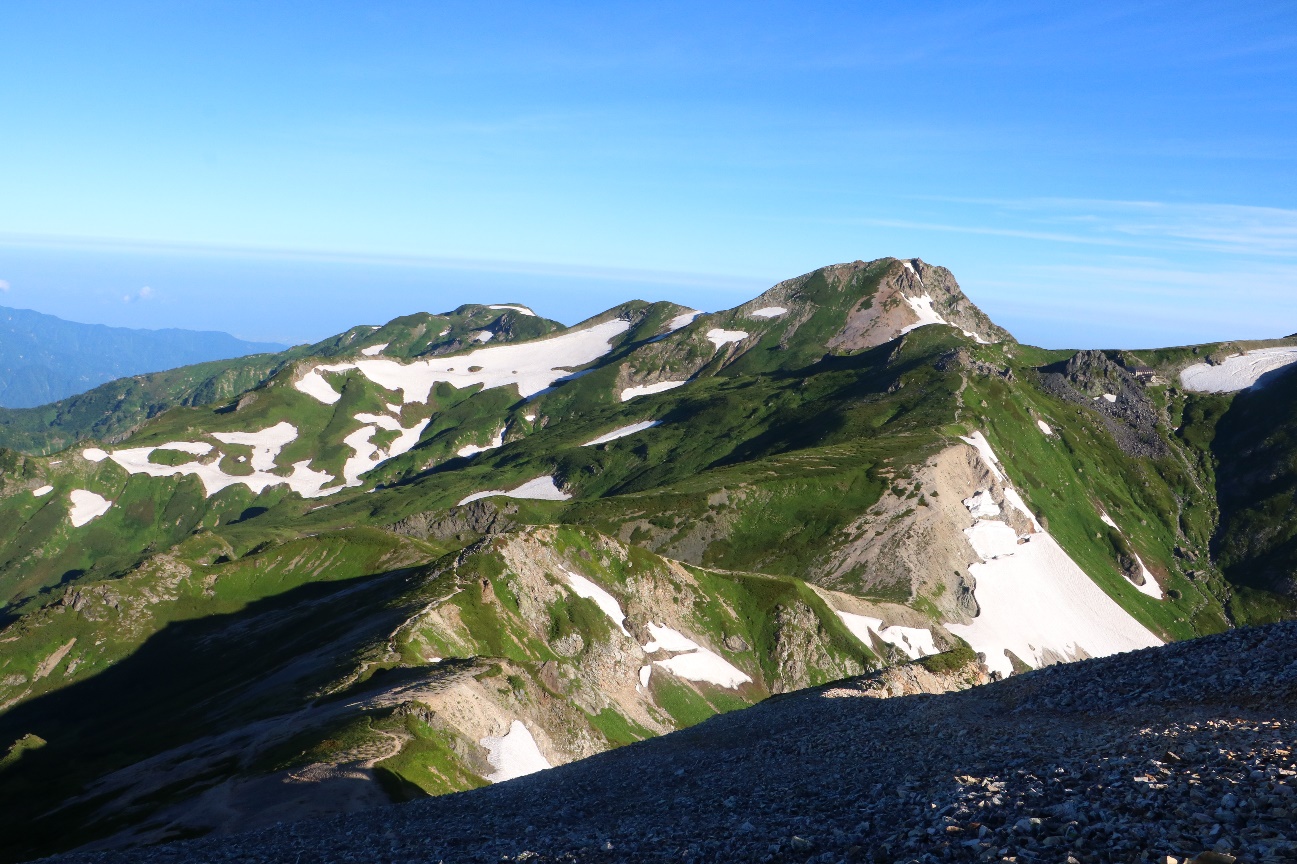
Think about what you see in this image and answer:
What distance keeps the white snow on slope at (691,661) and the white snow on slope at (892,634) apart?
29718 millimetres

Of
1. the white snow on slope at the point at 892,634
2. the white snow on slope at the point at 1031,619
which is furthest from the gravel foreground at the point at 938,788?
the white snow on slope at the point at 1031,619

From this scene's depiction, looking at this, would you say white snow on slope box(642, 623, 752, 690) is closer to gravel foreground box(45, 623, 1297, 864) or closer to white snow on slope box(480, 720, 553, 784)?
white snow on slope box(480, 720, 553, 784)

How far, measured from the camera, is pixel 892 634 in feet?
524

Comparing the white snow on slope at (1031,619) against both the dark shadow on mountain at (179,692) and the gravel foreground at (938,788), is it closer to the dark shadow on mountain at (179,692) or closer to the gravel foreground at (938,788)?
the dark shadow on mountain at (179,692)

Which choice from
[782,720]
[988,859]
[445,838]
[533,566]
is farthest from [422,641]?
[988,859]

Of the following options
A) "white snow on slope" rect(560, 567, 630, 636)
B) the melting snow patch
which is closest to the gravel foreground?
the melting snow patch

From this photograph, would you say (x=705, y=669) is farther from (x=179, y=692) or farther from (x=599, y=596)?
(x=179, y=692)

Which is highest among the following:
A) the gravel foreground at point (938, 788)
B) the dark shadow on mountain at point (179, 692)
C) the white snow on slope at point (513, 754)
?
the gravel foreground at point (938, 788)

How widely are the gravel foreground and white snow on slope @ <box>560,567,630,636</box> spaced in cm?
6325

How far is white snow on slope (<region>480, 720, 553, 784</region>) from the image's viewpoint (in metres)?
78.6

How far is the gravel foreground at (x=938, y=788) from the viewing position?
21.8m

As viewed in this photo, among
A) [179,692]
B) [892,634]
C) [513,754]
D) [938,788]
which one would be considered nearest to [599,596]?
[513,754]

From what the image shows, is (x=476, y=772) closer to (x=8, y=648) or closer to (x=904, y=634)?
(x=904, y=634)

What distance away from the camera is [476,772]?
75.5 meters
